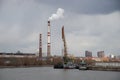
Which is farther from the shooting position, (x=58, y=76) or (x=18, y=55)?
(x=18, y=55)

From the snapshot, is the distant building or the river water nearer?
the river water

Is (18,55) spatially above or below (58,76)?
above

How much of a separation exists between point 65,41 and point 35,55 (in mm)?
26087

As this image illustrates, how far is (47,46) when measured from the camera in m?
76.6

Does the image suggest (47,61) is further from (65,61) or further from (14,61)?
(65,61)

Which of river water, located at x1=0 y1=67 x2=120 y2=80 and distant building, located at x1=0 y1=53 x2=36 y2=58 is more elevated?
distant building, located at x1=0 y1=53 x2=36 y2=58

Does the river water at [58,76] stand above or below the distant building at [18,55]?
below

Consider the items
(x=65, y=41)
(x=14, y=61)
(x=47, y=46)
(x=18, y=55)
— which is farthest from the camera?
(x=18, y=55)

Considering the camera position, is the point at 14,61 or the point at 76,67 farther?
the point at 14,61

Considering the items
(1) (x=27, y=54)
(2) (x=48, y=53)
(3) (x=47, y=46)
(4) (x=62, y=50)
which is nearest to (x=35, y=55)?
(1) (x=27, y=54)

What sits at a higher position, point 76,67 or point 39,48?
point 39,48

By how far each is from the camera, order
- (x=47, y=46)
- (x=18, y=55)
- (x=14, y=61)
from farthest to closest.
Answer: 1. (x=18, y=55)
2. (x=14, y=61)
3. (x=47, y=46)

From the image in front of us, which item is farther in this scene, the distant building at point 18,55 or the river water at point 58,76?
the distant building at point 18,55

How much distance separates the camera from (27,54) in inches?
3610
